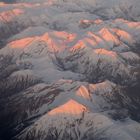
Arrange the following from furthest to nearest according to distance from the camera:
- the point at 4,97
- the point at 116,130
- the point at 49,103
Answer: the point at 4,97 → the point at 49,103 → the point at 116,130

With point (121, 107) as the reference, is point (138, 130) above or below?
above

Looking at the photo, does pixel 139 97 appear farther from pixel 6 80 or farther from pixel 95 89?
pixel 6 80

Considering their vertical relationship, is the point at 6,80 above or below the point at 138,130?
below

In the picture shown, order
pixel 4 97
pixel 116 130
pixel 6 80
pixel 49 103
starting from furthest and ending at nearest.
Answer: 1. pixel 6 80
2. pixel 4 97
3. pixel 49 103
4. pixel 116 130

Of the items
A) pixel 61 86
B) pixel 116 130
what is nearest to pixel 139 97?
pixel 61 86

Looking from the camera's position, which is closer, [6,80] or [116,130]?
[116,130]

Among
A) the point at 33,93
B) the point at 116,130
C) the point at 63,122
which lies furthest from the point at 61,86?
the point at 116,130

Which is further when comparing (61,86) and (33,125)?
(61,86)

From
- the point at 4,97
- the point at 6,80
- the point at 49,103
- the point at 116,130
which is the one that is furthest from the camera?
the point at 6,80

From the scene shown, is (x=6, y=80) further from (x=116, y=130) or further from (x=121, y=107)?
(x=116, y=130)
